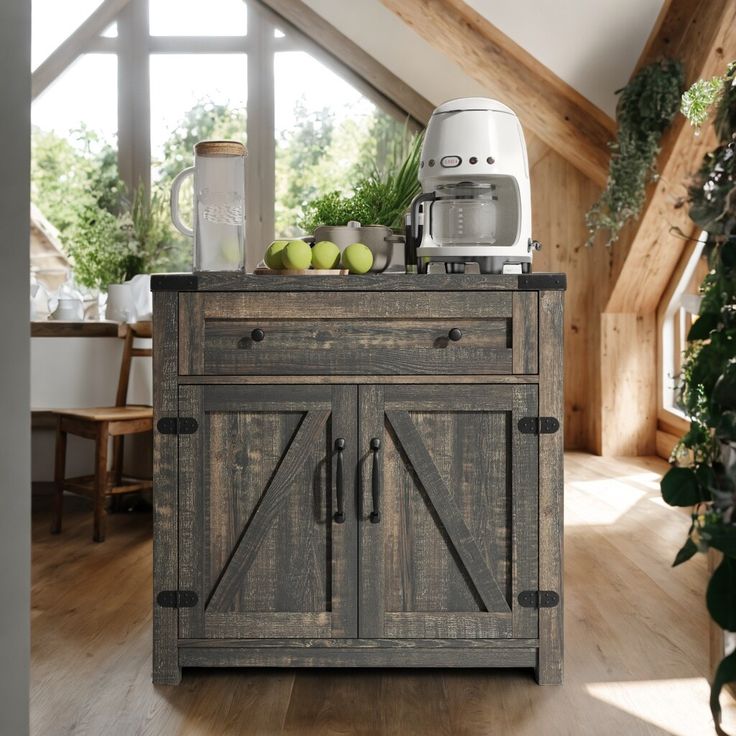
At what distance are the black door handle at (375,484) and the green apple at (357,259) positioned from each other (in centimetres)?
42

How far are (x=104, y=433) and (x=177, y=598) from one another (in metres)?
1.56

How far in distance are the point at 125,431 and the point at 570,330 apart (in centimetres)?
302

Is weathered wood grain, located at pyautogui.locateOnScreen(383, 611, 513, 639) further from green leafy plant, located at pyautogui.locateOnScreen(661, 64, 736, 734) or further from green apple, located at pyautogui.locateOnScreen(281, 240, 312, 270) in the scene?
green leafy plant, located at pyautogui.locateOnScreen(661, 64, 736, 734)

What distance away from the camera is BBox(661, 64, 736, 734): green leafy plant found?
1097 millimetres

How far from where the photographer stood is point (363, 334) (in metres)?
2.10

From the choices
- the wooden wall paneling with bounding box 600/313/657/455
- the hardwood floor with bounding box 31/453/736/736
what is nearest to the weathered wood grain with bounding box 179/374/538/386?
the hardwood floor with bounding box 31/453/736/736

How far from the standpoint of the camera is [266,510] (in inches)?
83.5

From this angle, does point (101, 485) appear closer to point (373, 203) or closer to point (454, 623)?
point (373, 203)

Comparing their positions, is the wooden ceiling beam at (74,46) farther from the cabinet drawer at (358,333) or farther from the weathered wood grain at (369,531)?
the weathered wood grain at (369,531)

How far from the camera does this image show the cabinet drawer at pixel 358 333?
82.4 inches

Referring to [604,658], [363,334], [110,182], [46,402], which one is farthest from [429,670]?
[110,182]

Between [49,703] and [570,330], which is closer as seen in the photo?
[49,703]

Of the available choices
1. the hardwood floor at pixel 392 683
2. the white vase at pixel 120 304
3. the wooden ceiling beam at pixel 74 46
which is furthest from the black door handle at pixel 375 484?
the wooden ceiling beam at pixel 74 46

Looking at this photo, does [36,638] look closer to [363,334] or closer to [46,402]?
[363,334]
